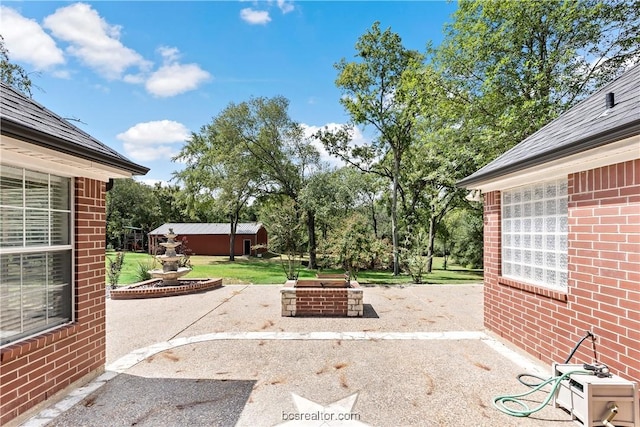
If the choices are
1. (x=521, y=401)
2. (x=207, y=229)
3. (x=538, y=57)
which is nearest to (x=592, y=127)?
(x=521, y=401)

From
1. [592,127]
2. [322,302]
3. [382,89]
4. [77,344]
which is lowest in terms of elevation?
[322,302]

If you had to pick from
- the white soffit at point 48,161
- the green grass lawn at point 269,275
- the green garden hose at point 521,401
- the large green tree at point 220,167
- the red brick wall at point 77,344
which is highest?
the large green tree at point 220,167

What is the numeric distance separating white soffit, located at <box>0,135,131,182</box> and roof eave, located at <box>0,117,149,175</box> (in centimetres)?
9

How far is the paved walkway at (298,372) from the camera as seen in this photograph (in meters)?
3.67

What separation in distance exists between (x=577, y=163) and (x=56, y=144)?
20.5 ft

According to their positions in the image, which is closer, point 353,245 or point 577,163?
point 577,163

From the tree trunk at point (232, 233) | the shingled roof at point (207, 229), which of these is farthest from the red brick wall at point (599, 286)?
the shingled roof at point (207, 229)

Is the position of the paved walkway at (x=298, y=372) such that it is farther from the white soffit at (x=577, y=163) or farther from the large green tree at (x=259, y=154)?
the large green tree at (x=259, y=154)

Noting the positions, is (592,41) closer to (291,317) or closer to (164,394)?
(291,317)

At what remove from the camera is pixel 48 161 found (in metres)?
3.76

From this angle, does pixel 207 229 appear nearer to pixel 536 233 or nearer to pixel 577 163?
pixel 536 233

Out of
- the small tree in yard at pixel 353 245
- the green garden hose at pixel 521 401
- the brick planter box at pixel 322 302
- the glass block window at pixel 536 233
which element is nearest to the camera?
the green garden hose at pixel 521 401

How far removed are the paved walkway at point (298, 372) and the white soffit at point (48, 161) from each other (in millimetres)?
2843

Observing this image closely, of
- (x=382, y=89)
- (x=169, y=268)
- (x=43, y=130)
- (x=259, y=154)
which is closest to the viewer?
(x=43, y=130)
